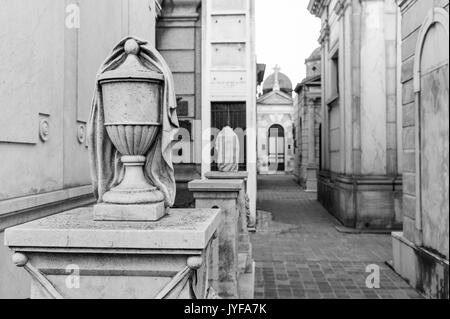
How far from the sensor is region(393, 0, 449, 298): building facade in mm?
4961

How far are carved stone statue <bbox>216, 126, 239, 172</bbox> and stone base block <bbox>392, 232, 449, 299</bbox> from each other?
3.35 metres

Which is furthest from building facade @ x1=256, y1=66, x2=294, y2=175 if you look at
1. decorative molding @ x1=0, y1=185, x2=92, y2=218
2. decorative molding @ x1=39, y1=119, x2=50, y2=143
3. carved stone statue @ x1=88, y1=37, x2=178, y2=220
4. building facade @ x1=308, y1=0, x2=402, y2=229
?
carved stone statue @ x1=88, y1=37, x2=178, y2=220

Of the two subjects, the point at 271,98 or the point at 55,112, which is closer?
the point at 55,112

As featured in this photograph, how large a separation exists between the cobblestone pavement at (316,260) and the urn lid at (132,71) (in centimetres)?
412

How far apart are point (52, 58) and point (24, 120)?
1.07m

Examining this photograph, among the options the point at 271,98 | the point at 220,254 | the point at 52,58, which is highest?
the point at 271,98

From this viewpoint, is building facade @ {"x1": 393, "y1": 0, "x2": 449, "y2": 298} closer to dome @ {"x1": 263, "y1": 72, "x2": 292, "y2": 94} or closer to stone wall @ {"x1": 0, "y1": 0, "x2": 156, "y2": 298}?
stone wall @ {"x1": 0, "y1": 0, "x2": 156, "y2": 298}

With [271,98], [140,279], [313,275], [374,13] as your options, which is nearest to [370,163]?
[374,13]

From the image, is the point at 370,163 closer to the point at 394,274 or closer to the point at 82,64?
the point at 394,274

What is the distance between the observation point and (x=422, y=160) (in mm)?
5652

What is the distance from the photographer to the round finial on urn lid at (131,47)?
8.44 feet

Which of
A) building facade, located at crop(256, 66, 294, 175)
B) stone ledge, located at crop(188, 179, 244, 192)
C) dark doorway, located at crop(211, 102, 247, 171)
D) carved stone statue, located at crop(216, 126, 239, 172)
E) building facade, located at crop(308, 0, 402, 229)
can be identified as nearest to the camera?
stone ledge, located at crop(188, 179, 244, 192)

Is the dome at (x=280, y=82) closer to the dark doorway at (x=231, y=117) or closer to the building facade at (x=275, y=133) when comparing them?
the building facade at (x=275, y=133)

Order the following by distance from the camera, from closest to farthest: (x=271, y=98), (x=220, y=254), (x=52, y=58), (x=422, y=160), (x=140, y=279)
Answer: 1. (x=140, y=279)
2. (x=220, y=254)
3. (x=52, y=58)
4. (x=422, y=160)
5. (x=271, y=98)
